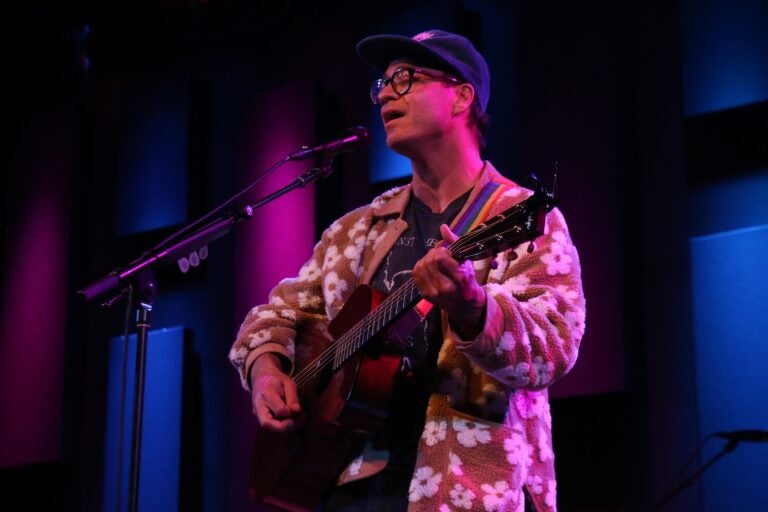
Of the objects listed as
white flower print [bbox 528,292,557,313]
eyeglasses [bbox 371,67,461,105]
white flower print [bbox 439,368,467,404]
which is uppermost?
eyeglasses [bbox 371,67,461,105]

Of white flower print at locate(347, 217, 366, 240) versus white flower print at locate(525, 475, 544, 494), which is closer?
white flower print at locate(525, 475, 544, 494)

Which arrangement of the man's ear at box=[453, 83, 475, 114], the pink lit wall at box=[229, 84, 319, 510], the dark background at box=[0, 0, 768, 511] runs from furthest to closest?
1. the pink lit wall at box=[229, 84, 319, 510]
2. the dark background at box=[0, 0, 768, 511]
3. the man's ear at box=[453, 83, 475, 114]

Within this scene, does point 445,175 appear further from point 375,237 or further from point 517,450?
point 517,450

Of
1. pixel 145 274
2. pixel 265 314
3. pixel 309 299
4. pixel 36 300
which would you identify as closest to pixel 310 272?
pixel 309 299

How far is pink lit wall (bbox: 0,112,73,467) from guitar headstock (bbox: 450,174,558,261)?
3.64 m

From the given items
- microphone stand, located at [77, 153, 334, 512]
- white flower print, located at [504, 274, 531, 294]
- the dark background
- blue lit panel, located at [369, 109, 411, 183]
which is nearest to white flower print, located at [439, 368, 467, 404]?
white flower print, located at [504, 274, 531, 294]

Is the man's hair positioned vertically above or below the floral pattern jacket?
above

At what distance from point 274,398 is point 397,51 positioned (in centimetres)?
112

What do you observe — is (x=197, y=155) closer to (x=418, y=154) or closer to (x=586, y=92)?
(x=586, y=92)

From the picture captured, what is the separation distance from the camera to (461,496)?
7.65ft

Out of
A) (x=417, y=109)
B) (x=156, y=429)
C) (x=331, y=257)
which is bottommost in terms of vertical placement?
(x=156, y=429)

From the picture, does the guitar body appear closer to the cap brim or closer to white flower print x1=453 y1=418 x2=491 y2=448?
white flower print x1=453 y1=418 x2=491 y2=448

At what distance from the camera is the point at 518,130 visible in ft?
14.3

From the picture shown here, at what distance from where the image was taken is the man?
225 cm
